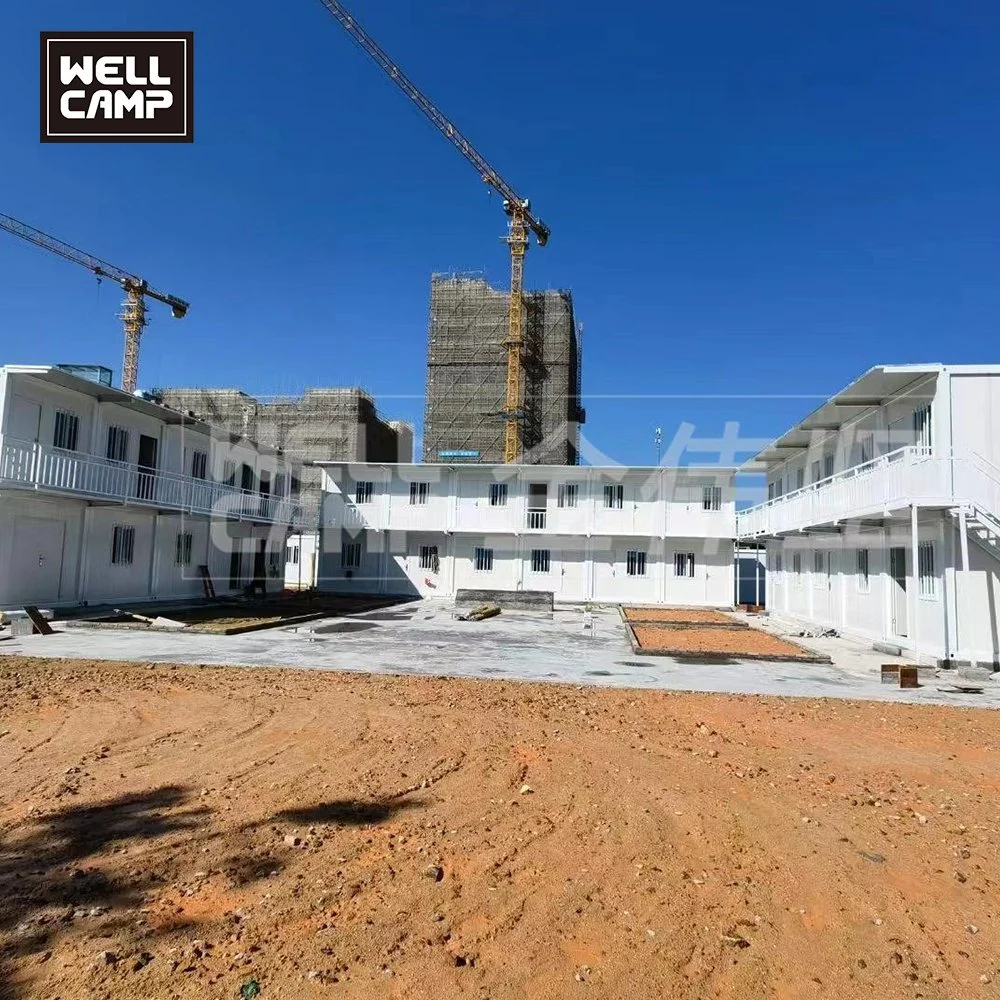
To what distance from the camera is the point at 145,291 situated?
2547 inches

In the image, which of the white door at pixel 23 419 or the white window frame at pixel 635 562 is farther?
the white window frame at pixel 635 562

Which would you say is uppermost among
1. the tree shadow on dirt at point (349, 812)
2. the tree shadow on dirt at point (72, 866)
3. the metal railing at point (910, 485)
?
the metal railing at point (910, 485)

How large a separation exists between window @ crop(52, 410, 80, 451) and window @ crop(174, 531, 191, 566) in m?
5.65

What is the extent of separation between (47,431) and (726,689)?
1807 cm

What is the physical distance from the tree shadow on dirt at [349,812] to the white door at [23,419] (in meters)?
15.7

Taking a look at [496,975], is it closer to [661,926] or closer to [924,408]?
[661,926]

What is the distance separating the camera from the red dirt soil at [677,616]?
21.7 m

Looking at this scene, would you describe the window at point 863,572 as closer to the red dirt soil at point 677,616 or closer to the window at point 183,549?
the red dirt soil at point 677,616

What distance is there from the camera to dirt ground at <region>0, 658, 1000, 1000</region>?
307 centimetres

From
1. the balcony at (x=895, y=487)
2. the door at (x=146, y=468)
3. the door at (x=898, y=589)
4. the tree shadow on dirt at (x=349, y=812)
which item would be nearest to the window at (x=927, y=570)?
the door at (x=898, y=589)

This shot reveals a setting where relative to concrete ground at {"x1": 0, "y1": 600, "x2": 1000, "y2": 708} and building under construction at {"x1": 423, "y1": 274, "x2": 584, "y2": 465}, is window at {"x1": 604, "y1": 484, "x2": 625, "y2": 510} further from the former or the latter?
building under construction at {"x1": 423, "y1": 274, "x2": 584, "y2": 465}

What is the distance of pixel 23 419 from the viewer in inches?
682

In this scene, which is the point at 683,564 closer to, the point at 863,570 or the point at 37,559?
the point at 863,570

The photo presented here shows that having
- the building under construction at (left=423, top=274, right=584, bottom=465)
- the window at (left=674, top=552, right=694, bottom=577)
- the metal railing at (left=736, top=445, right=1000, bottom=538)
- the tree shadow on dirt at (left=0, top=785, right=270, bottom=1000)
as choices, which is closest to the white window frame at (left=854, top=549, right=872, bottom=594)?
the metal railing at (left=736, top=445, right=1000, bottom=538)
